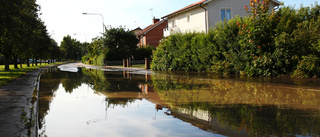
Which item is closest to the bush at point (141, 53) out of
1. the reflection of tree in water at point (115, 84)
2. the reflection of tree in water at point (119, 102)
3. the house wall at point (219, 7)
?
the house wall at point (219, 7)

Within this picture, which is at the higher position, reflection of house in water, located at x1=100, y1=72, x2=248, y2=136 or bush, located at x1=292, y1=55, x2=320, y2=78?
bush, located at x1=292, y1=55, x2=320, y2=78

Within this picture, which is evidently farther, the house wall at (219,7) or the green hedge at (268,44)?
the house wall at (219,7)

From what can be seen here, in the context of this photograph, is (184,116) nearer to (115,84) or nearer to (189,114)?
(189,114)

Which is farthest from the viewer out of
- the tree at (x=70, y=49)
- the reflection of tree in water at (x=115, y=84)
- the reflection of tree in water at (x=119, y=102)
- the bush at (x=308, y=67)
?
the tree at (x=70, y=49)

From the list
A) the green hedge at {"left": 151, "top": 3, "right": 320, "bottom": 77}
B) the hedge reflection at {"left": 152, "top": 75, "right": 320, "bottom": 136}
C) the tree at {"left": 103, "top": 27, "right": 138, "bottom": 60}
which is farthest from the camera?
the tree at {"left": 103, "top": 27, "right": 138, "bottom": 60}

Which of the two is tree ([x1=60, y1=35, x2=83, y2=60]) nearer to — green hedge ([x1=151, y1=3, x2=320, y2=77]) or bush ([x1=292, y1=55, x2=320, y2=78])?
green hedge ([x1=151, y1=3, x2=320, y2=77])

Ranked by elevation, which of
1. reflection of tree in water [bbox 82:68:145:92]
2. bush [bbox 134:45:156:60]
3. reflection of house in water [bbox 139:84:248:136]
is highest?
bush [bbox 134:45:156:60]

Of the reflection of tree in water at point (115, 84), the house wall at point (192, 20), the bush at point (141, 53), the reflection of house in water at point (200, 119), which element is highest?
the house wall at point (192, 20)

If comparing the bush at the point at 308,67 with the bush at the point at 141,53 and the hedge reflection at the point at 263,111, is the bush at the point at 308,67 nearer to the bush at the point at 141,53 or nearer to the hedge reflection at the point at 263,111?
the hedge reflection at the point at 263,111

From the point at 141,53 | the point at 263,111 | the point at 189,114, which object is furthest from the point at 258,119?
the point at 141,53

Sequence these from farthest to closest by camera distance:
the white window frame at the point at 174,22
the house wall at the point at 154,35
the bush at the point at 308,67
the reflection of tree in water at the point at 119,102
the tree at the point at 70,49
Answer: the tree at the point at 70,49, the house wall at the point at 154,35, the white window frame at the point at 174,22, the bush at the point at 308,67, the reflection of tree in water at the point at 119,102

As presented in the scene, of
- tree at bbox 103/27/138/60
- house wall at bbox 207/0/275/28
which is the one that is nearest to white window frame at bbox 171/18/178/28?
house wall at bbox 207/0/275/28

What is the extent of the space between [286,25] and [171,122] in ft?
38.1

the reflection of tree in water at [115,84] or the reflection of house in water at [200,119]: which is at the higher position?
the reflection of tree in water at [115,84]
